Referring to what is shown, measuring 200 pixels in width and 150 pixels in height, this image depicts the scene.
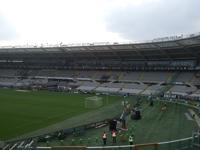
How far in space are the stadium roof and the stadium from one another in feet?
0.57

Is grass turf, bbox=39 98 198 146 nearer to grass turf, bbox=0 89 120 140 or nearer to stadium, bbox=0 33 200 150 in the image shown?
stadium, bbox=0 33 200 150

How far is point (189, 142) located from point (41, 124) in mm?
17387

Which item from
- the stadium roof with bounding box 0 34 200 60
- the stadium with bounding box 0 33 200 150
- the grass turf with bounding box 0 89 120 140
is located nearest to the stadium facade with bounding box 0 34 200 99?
the stadium roof with bounding box 0 34 200 60

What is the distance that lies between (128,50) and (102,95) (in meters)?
12.6

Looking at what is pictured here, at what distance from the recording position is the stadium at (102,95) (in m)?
23.0

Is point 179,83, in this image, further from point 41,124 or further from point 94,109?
point 41,124

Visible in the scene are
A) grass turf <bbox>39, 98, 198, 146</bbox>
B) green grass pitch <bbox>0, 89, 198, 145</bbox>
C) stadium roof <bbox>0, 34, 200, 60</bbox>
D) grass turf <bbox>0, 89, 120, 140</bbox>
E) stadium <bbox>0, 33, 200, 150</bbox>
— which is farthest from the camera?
stadium roof <bbox>0, 34, 200, 60</bbox>

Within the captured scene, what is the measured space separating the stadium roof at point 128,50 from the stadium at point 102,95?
0.57 feet

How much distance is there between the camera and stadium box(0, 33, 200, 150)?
23.0m

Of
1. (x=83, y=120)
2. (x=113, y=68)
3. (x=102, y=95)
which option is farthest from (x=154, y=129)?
(x=113, y=68)

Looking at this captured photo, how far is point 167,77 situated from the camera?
2539 inches

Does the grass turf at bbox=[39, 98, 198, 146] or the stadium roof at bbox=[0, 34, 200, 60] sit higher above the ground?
the stadium roof at bbox=[0, 34, 200, 60]

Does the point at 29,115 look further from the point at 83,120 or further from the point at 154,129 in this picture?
the point at 154,129

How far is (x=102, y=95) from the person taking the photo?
5909cm
